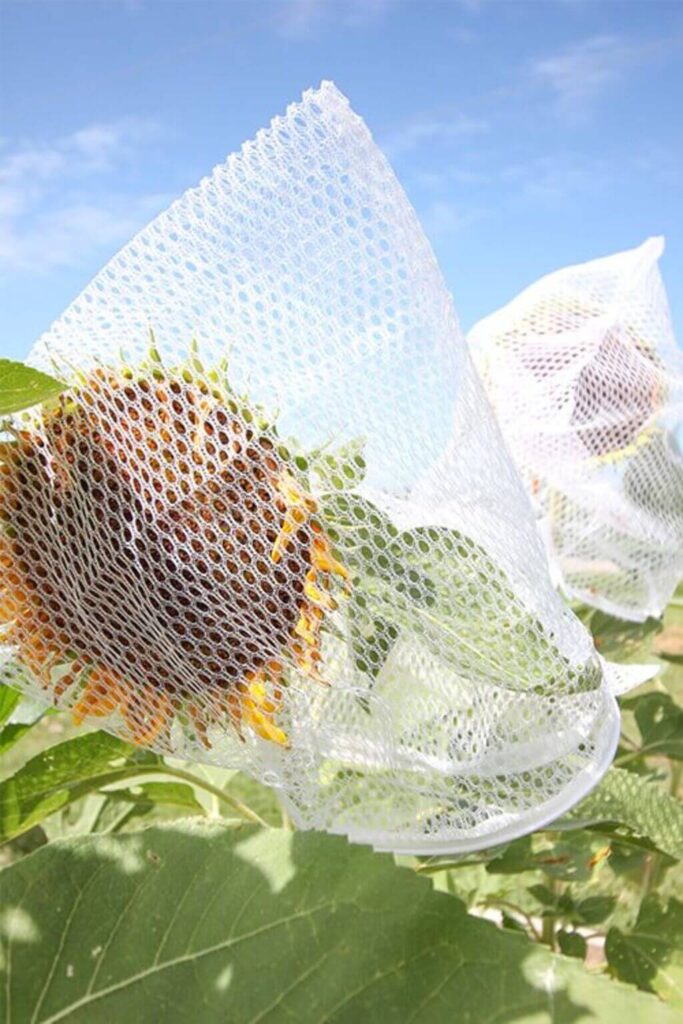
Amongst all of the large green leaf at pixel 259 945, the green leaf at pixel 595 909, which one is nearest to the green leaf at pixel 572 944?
the green leaf at pixel 595 909

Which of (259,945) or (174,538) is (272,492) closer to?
(174,538)

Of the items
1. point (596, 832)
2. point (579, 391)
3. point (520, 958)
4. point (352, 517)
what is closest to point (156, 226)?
point (352, 517)

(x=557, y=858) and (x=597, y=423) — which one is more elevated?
(x=597, y=423)

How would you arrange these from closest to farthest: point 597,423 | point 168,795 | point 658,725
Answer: point 168,795, point 658,725, point 597,423

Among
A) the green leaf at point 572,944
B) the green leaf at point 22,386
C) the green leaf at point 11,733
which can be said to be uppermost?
the green leaf at point 22,386

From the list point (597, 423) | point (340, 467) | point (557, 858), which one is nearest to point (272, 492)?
point (340, 467)

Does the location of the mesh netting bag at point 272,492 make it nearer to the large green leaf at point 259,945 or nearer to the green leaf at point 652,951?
the large green leaf at point 259,945
